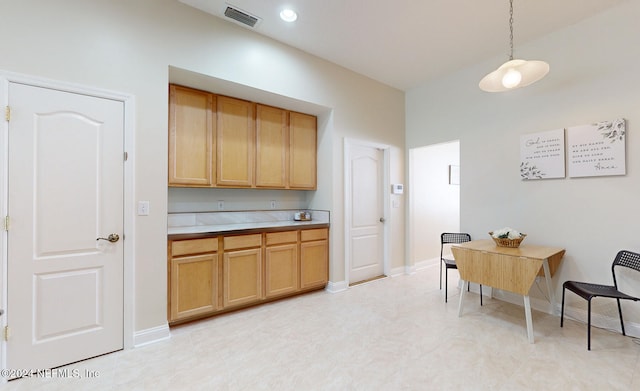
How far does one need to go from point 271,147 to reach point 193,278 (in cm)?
178

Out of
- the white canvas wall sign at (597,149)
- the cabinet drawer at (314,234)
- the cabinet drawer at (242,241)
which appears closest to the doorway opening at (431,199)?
the cabinet drawer at (314,234)

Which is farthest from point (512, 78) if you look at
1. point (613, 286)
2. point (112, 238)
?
point (112, 238)

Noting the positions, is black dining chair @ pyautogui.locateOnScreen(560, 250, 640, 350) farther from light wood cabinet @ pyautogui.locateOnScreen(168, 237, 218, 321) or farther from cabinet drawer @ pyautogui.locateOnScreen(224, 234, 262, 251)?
light wood cabinet @ pyautogui.locateOnScreen(168, 237, 218, 321)

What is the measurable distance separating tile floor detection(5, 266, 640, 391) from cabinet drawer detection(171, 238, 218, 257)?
73 centimetres

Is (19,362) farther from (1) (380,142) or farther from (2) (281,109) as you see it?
(1) (380,142)

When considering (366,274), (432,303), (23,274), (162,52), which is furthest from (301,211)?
(23,274)

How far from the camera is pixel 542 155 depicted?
2.95m

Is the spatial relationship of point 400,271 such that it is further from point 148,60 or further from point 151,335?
point 148,60

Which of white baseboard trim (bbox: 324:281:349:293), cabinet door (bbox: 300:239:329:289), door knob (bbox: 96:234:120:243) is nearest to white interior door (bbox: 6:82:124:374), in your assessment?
door knob (bbox: 96:234:120:243)

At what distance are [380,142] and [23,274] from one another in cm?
405

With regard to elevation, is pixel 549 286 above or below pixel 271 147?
below

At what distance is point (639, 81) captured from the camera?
2404 mm

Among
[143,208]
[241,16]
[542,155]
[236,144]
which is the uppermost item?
[241,16]

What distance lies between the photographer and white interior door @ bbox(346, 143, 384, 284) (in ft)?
12.8
